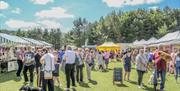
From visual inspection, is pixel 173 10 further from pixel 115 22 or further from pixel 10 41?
pixel 10 41

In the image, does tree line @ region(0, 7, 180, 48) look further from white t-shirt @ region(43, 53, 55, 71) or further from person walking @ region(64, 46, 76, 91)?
white t-shirt @ region(43, 53, 55, 71)

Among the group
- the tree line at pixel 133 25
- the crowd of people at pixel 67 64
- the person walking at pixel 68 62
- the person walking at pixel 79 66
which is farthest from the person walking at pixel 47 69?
the tree line at pixel 133 25

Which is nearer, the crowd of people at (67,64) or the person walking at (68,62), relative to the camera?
the crowd of people at (67,64)

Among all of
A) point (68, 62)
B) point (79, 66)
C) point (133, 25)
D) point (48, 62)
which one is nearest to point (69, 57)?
point (68, 62)

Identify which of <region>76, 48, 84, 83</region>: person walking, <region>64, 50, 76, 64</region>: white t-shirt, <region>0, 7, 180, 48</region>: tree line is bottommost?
<region>76, 48, 84, 83</region>: person walking

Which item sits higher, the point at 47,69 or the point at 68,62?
the point at 68,62

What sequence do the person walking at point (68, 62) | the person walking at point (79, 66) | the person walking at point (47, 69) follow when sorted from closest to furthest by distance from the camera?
the person walking at point (47, 69)
the person walking at point (68, 62)
the person walking at point (79, 66)

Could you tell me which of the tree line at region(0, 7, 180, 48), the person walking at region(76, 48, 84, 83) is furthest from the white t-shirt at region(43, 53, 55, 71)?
the tree line at region(0, 7, 180, 48)

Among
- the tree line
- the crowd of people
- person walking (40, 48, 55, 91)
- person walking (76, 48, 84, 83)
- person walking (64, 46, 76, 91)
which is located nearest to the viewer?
person walking (40, 48, 55, 91)

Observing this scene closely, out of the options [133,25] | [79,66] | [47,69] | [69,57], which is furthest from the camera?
[133,25]

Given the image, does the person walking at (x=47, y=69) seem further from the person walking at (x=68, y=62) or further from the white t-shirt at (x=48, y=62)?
the person walking at (x=68, y=62)

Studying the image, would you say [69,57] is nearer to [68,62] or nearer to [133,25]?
[68,62]

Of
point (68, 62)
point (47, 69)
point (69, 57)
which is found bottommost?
point (47, 69)

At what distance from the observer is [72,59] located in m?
14.5
